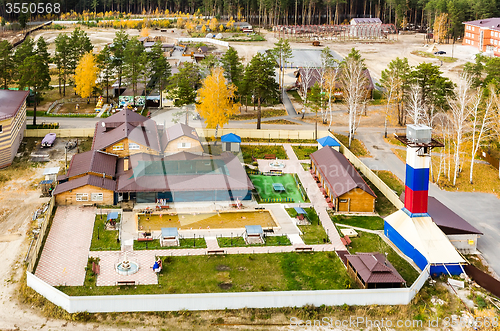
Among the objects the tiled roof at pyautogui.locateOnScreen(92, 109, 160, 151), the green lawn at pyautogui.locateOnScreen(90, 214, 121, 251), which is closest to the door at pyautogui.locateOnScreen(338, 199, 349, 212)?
the green lawn at pyautogui.locateOnScreen(90, 214, 121, 251)

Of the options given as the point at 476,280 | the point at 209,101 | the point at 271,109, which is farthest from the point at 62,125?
the point at 476,280

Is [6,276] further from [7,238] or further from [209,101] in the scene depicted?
[209,101]

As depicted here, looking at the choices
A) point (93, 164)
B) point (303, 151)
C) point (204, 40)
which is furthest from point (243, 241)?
point (204, 40)

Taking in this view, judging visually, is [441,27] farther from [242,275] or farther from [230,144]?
[242,275]

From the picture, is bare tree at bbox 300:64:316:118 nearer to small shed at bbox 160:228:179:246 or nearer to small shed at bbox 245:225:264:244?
small shed at bbox 245:225:264:244

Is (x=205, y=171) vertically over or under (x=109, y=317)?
over

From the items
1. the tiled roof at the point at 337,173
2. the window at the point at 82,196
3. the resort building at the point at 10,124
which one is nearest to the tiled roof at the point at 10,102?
the resort building at the point at 10,124

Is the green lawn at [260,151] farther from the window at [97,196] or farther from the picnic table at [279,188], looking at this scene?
the window at [97,196]
